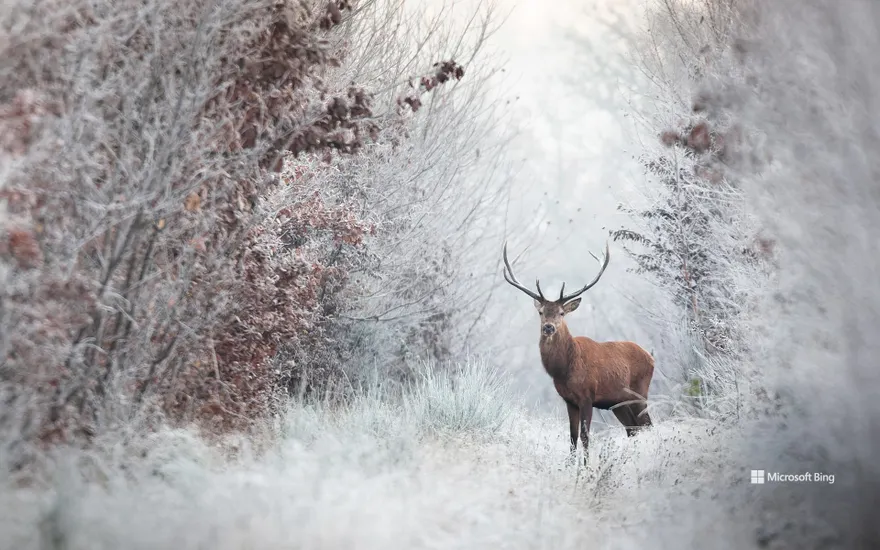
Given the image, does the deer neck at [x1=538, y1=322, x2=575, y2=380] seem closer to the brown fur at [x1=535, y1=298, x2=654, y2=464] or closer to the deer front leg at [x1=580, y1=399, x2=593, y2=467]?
the brown fur at [x1=535, y1=298, x2=654, y2=464]

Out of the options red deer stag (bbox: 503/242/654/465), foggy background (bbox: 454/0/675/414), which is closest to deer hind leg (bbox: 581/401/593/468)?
red deer stag (bbox: 503/242/654/465)

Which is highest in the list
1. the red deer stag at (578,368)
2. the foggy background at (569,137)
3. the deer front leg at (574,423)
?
the foggy background at (569,137)

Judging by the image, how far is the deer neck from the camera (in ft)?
21.6

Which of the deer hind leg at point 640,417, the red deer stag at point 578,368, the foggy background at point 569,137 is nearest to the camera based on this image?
the red deer stag at point 578,368

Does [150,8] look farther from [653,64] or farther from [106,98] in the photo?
[653,64]

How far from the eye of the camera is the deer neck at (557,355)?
259 inches

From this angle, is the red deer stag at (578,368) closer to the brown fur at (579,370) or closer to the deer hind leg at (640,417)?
the brown fur at (579,370)

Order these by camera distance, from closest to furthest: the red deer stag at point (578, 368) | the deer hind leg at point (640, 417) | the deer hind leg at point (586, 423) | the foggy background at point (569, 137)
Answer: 1. the deer hind leg at point (586, 423)
2. the red deer stag at point (578, 368)
3. the deer hind leg at point (640, 417)
4. the foggy background at point (569, 137)

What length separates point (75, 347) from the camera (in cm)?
358

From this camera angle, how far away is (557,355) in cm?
658

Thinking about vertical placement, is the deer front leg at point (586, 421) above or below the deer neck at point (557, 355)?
below

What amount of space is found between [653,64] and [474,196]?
9.79 ft

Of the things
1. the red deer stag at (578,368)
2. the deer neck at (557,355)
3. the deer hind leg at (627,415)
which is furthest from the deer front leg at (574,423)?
the deer hind leg at (627,415)

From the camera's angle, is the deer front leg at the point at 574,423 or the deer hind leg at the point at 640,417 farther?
the deer hind leg at the point at 640,417
